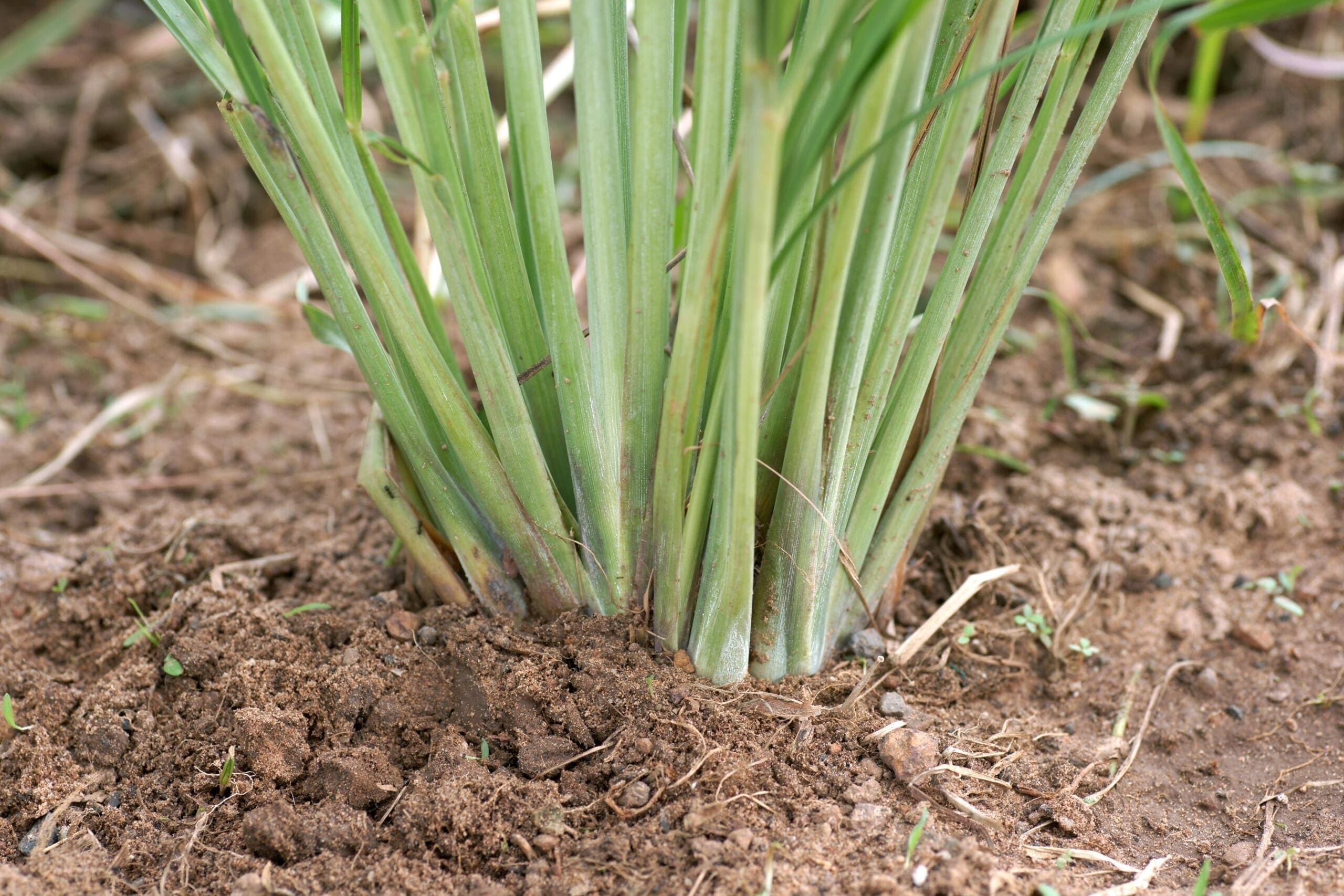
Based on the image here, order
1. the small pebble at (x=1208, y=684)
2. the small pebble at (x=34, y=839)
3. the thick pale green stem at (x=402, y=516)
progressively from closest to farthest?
the small pebble at (x=34, y=839) → the thick pale green stem at (x=402, y=516) → the small pebble at (x=1208, y=684)

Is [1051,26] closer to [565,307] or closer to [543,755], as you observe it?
[565,307]

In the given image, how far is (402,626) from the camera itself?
100 centimetres

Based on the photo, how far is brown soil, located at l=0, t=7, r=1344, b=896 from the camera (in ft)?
2.70

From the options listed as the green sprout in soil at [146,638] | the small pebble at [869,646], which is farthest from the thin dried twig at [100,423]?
the small pebble at [869,646]

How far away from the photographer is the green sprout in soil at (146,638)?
1.00m

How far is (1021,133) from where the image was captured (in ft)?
2.63

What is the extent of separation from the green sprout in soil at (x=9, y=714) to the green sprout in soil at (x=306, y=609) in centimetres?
25

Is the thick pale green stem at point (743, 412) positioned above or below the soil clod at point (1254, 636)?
above

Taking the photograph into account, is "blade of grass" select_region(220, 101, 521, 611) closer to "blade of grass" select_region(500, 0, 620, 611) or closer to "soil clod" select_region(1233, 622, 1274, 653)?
"blade of grass" select_region(500, 0, 620, 611)

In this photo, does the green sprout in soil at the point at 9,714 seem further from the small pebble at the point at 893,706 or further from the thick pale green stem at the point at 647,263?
the small pebble at the point at 893,706

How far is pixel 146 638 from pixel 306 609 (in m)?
0.17

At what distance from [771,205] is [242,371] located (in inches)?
57.9

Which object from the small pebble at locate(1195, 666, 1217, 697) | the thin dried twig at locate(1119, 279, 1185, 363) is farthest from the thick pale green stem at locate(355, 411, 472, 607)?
the thin dried twig at locate(1119, 279, 1185, 363)

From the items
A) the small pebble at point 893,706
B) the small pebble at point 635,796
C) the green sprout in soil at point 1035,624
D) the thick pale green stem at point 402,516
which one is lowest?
the green sprout in soil at point 1035,624
